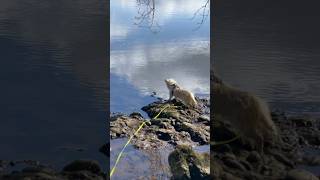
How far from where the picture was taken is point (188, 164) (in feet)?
16.5

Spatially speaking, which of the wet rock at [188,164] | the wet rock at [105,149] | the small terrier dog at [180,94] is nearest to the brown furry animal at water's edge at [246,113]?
the small terrier dog at [180,94]

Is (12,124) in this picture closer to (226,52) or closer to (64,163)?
(64,163)

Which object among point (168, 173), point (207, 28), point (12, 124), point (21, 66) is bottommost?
point (168, 173)

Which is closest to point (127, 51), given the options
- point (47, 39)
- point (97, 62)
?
point (97, 62)

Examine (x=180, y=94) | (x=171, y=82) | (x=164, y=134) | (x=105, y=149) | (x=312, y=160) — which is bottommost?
(x=312, y=160)

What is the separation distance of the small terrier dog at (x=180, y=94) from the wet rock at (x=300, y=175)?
1067mm

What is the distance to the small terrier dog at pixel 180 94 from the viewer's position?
196 inches

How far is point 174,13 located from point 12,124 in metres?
1.77

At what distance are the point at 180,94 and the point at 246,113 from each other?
0.64 m

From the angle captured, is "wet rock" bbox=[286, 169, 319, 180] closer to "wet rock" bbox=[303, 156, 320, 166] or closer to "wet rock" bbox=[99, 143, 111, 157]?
"wet rock" bbox=[303, 156, 320, 166]

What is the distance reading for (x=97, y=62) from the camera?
474cm

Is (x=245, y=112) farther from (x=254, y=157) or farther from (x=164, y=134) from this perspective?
(x=164, y=134)

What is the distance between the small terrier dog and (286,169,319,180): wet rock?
1.07 meters

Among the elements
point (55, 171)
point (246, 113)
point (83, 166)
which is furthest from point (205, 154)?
point (55, 171)
